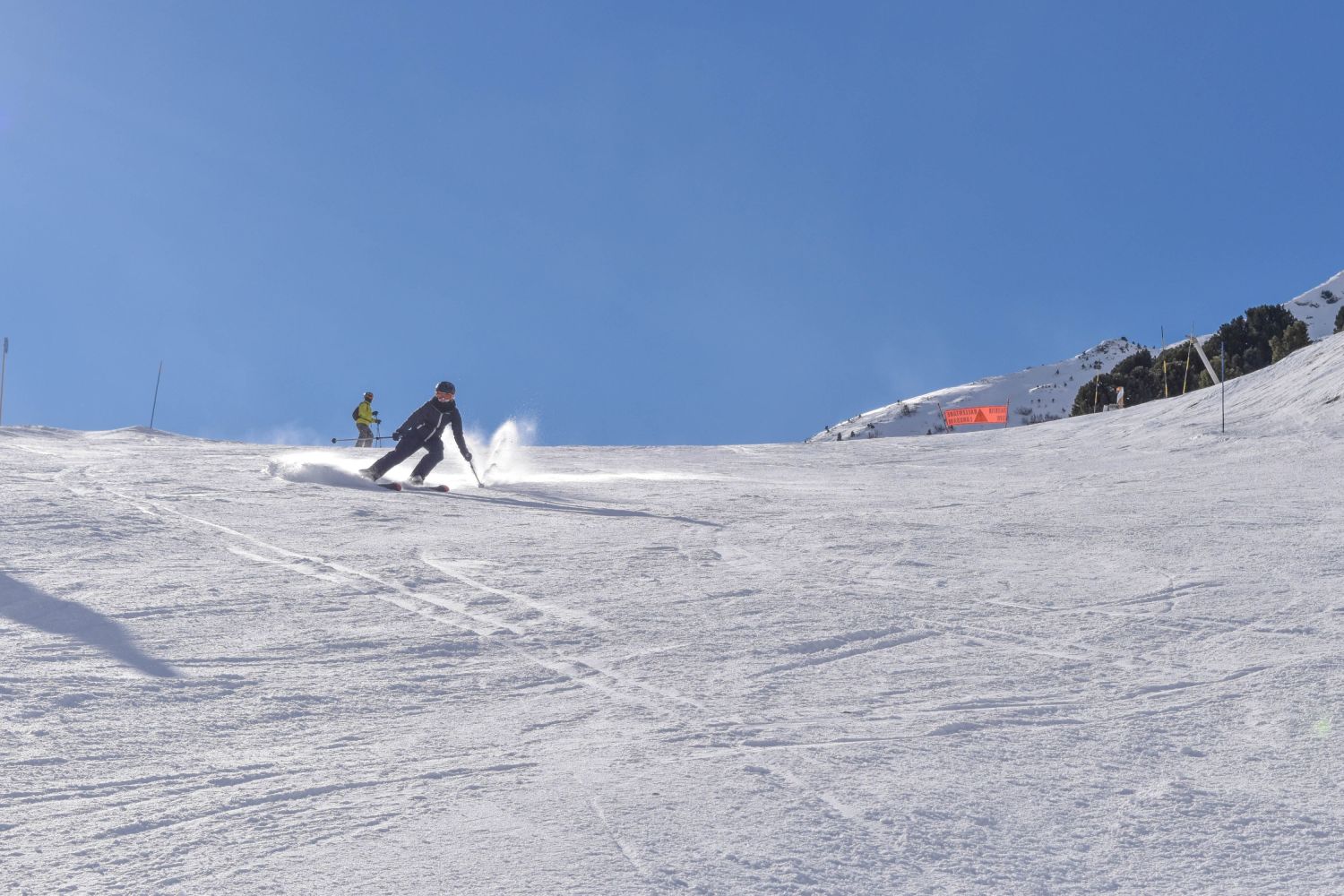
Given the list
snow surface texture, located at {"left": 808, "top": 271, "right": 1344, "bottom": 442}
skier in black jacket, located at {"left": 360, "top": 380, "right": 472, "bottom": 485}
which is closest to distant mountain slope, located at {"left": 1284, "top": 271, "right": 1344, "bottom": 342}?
snow surface texture, located at {"left": 808, "top": 271, "right": 1344, "bottom": 442}

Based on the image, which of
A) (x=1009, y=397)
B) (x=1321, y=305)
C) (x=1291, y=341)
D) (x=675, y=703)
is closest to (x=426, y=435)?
(x=675, y=703)

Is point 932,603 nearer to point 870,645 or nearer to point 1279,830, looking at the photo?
point 870,645

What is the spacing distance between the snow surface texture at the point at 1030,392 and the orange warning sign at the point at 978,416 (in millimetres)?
42905

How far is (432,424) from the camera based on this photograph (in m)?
15.6

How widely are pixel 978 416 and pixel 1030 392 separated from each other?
73.2m

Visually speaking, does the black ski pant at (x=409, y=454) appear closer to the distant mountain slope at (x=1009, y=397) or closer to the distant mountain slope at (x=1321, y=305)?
the distant mountain slope at (x=1009, y=397)

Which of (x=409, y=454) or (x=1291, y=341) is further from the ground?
(x=1291, y=341)

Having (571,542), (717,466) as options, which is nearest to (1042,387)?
(717,466)

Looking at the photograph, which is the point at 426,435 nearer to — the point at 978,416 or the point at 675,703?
the point at 675,703

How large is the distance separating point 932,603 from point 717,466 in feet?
39.2

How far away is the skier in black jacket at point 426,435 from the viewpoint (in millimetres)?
15477

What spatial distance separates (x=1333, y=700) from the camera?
202 inches

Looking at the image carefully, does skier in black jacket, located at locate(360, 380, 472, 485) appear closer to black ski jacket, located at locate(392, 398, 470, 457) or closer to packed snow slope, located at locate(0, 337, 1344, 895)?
black ski jacket, located at locate(392, 398, 470, 457)

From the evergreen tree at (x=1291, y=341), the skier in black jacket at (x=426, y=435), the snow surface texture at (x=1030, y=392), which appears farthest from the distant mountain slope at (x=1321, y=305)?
the skier in black jacket at (x=426, y=435)
